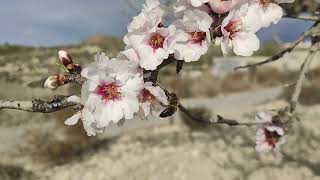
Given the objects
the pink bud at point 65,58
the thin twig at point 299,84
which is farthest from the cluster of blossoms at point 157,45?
the thin twig at point 299,84

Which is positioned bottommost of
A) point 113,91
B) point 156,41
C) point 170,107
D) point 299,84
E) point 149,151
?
point 149,151

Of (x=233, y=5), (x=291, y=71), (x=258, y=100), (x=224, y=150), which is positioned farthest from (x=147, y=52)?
(x=291, y=71)

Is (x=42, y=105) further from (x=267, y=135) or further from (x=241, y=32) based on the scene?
(x=267, y=135)

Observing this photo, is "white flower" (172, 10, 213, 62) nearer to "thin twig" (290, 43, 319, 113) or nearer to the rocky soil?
"thin twig" (290, 43, 319, 113)

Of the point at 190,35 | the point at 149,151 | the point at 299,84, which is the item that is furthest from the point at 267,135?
the point at 149,151

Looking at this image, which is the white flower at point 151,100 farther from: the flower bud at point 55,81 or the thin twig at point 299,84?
the thin twig at point 299,84

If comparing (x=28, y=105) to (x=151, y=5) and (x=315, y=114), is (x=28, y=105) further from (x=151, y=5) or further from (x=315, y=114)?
(x=315, y=114)
